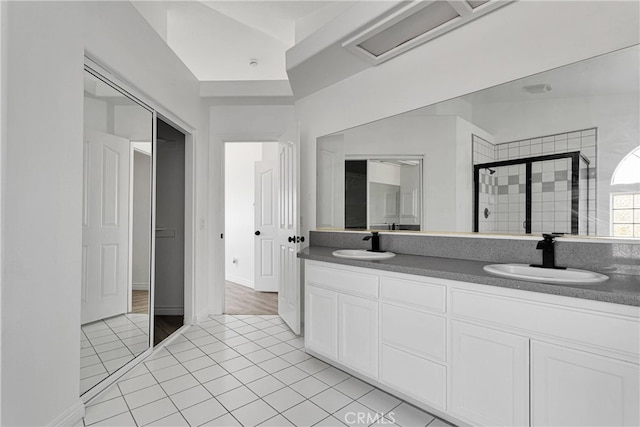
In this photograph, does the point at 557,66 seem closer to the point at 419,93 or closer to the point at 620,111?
the point at 620,111

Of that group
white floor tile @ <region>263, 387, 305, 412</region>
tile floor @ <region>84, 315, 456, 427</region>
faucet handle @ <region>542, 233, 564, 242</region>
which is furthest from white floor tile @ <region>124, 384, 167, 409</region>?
faucet handle @ <region>542, 233, 564, 242</region>

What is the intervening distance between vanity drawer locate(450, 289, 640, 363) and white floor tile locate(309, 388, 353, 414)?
2.94 feet

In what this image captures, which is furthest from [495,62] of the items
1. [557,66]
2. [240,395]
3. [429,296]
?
[240,395]

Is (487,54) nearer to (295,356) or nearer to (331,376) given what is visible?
(331,376)

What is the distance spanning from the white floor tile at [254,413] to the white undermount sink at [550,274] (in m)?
1.45

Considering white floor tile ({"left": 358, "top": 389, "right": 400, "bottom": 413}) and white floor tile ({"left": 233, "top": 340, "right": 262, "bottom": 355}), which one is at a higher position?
white floor tile ({"left": 358, "top": 389, "right": 400, "bottom": 413})

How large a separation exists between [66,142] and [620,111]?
279 cm

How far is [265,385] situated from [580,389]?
1.71 m

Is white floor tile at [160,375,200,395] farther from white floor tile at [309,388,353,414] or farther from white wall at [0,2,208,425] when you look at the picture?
white floor tile at [309,388,353,414]

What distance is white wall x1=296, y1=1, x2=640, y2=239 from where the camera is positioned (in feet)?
5.31

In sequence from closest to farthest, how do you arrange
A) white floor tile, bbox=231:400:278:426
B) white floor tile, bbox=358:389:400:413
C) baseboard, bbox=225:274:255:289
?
white floor tile, bbox=231:400:278:426 < white floor tile, bbox=358:389:400:413 < baseboard, bbox=225:274:255:289

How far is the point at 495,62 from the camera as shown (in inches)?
77.7

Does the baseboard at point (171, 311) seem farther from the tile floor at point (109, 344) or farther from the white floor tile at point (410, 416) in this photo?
the white floor tile at point (410, 416)

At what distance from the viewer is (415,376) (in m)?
1.80
